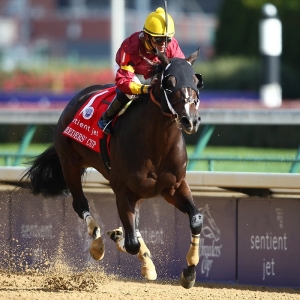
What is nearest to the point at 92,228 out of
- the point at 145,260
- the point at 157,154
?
the point at 145,260

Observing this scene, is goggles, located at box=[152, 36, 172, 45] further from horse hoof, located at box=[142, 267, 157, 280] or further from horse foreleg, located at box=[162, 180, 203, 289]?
horse hoof, located at box=[142, 267, 157, 280]

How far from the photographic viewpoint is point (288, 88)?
22.8 metres

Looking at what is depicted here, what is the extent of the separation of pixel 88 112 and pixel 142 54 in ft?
3.38

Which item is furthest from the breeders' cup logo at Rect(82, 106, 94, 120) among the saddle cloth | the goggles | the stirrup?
the goggles

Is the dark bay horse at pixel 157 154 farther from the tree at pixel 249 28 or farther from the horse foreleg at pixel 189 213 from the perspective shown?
the tree at pixel 249 28

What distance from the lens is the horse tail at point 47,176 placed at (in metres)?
7.84

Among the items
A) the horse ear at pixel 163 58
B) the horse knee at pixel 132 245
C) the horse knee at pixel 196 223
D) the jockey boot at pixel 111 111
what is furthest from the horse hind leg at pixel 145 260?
the horse ear at pixel 163 58

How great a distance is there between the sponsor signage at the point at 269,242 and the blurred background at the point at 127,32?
2238mm

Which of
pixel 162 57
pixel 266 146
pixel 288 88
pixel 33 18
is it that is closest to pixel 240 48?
pixel 288 88

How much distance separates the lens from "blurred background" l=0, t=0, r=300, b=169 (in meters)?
14.9

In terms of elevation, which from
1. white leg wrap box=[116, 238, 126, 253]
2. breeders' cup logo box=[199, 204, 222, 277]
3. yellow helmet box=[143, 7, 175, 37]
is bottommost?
breeders' cup logo box=[199, 204, 222, 277]

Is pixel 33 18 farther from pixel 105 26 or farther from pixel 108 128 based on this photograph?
pixel 108 128

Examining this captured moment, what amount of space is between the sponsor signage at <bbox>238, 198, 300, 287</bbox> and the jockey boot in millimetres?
1753

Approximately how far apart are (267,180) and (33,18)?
44701 mm
